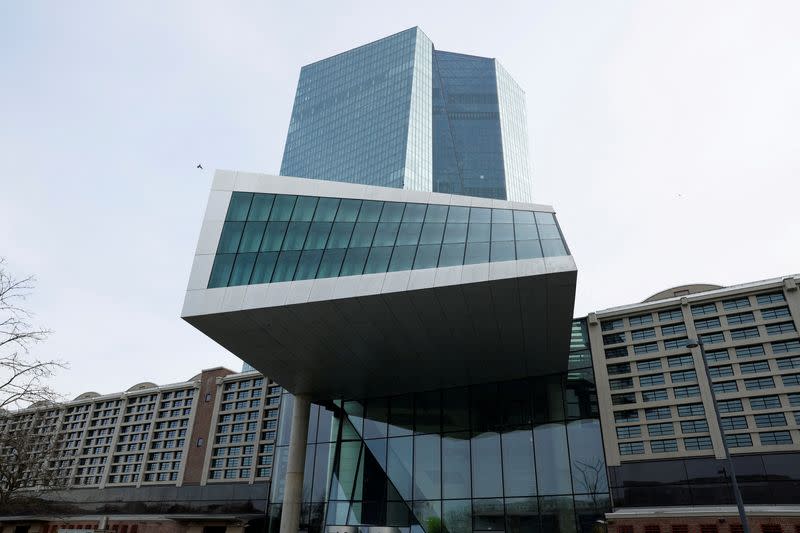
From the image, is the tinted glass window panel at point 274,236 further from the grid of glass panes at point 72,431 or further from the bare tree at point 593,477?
the grid of glass panes at point 72,431

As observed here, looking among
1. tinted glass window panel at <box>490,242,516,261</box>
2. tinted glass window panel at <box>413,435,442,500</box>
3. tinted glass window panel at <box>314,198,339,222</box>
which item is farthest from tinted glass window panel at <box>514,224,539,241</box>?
tinted glass window panel at <box>413,435,442,500</box>

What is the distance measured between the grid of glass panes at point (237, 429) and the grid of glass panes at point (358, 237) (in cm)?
2413

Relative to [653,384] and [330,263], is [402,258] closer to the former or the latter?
[330,263]

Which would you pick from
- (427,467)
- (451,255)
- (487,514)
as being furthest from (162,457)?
(451,255)

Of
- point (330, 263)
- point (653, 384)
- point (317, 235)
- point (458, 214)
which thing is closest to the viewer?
point (330, 263)

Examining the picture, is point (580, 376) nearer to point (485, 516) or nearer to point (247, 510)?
point (485, 516)

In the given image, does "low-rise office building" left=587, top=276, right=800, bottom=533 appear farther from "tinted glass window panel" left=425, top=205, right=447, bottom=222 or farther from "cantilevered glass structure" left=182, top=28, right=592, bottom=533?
"tinted glass window panel" left=425, top=205, right=447, bottom=222

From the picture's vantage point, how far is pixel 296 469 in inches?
1379

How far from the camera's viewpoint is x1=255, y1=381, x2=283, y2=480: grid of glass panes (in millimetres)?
44219

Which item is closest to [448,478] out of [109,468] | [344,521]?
[344,521]

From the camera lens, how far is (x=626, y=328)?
114 feet

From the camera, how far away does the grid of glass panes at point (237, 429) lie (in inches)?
1820

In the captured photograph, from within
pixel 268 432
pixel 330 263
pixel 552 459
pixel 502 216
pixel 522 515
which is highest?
pixel 502 216

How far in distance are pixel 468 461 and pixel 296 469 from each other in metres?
10.7
